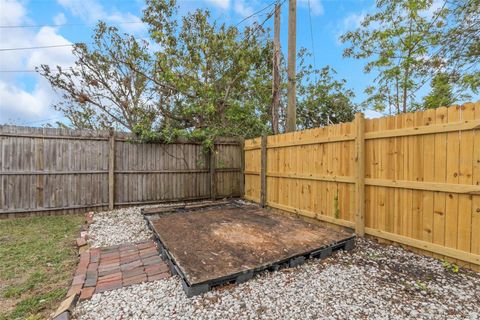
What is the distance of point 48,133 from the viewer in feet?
16.5

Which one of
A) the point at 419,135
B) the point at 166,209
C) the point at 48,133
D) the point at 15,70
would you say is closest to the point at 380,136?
the point at 419,135

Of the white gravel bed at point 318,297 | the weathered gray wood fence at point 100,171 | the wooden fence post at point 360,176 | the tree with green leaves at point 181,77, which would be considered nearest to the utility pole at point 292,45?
the tree with green leaves at point 181,77

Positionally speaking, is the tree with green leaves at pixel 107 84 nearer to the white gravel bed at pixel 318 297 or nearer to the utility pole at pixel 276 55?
the utility pole at pixel 276 55

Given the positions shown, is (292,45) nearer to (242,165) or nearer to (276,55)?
(276,55)

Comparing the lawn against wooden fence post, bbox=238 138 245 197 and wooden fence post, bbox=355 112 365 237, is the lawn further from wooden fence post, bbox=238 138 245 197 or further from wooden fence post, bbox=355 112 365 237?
wooden fence post, bbox=238 138 245 197

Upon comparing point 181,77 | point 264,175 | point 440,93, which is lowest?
point 264,175

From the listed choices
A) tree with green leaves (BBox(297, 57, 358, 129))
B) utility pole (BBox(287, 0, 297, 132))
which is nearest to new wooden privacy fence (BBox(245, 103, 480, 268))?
utility pole (BBox(287, 0, 297, 132))

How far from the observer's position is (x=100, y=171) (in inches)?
216

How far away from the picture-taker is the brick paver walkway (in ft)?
7.28

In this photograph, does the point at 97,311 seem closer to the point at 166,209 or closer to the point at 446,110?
the point at 166,209

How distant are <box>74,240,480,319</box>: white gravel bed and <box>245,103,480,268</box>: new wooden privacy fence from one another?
18.1 inches

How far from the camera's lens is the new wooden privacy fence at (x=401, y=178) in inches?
95.7

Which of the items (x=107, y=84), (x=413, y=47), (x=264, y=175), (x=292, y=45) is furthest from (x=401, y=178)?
(x=107, y=84)

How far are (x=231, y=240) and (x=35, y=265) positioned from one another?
2.31 m
